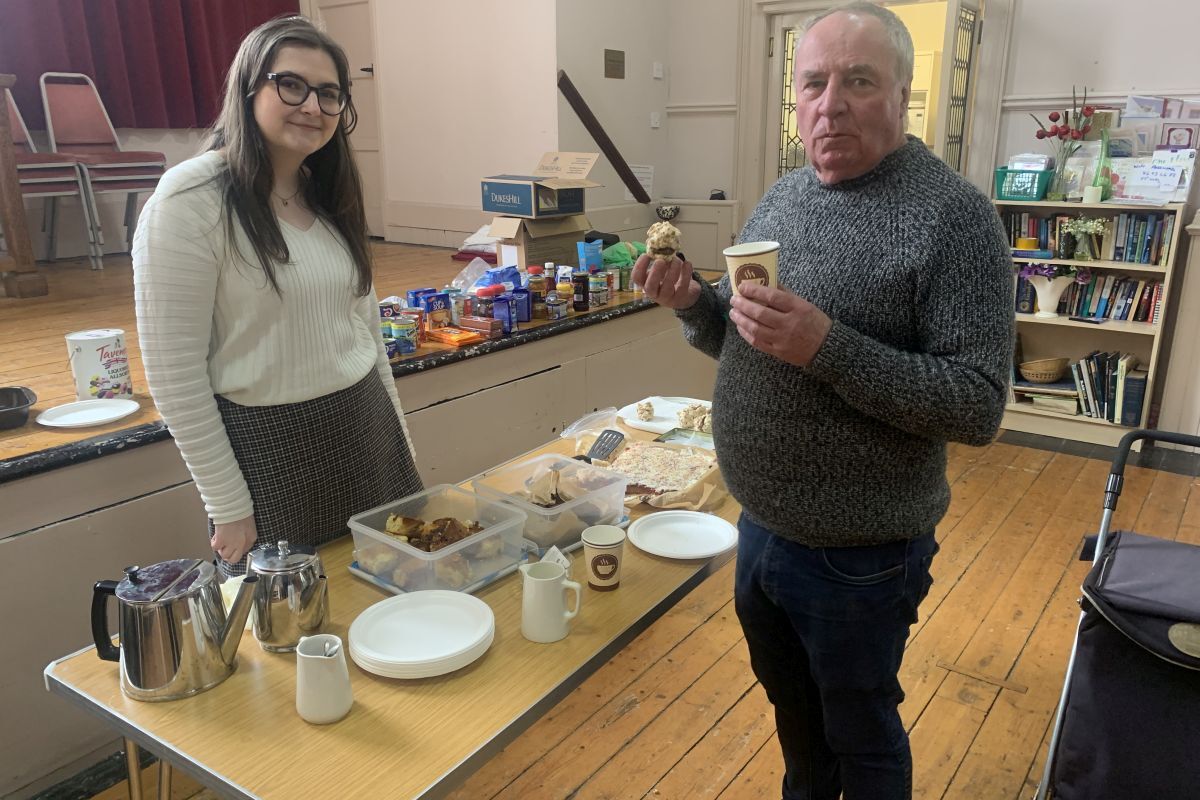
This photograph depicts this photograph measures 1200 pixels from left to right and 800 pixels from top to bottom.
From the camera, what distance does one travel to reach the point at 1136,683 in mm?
1442

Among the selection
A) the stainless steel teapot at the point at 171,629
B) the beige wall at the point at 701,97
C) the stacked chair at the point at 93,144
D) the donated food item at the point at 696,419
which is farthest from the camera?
the beige wall at the point at 701,97

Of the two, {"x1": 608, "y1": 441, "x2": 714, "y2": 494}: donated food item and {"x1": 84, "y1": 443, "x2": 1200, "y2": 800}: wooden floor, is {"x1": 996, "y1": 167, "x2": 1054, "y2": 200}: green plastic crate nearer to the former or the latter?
{"x1": 84, "y1": 443, "x2": 1200, "y2": 800}: wooden floor

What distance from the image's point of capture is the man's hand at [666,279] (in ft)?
4.27

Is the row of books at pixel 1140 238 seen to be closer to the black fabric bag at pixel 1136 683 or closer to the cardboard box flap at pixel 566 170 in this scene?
the cardboard box flap at pixel 566 170

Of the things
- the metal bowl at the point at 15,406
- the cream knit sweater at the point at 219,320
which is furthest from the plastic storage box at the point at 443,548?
the metal bowl at the point at 15,406

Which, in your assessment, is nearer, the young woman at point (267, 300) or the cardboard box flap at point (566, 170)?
the young woman at point (267, 300)

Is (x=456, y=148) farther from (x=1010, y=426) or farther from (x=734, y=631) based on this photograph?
(x=734, y=631)

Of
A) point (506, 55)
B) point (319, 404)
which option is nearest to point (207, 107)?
point (506, 55)

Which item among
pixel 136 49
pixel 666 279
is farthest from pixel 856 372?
pixel 136 49

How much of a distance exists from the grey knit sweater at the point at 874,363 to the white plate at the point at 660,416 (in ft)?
2.51

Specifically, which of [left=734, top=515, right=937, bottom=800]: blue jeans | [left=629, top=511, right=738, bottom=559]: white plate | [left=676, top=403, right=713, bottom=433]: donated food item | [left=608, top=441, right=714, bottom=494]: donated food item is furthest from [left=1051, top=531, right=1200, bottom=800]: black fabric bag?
[left=676, top=403, right=713, bottom=433]: donated food item

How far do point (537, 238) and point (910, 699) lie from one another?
203cm

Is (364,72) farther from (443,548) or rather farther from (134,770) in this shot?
(134,770)

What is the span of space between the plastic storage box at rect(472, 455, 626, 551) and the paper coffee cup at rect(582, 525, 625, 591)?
0.13m
